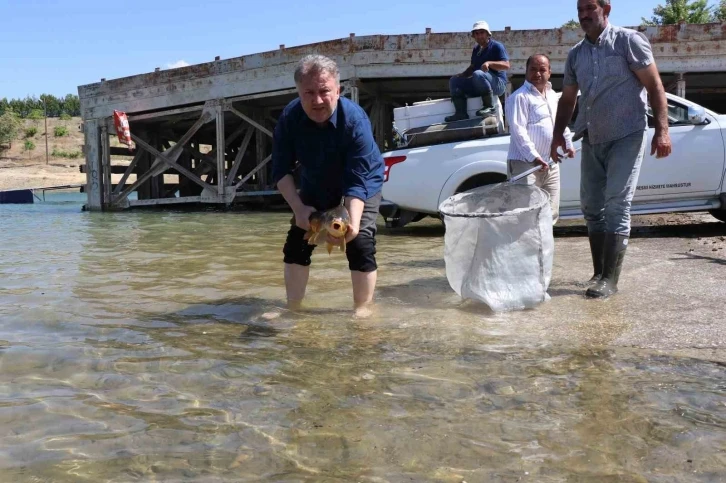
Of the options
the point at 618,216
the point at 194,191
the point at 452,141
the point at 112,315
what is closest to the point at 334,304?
the point at 112,315

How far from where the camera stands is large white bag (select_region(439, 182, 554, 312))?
13.3ft

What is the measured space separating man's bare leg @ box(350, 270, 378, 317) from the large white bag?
0.58 m

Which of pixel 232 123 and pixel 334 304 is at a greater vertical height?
pixel 232 123

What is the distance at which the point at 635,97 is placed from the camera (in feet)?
14.4

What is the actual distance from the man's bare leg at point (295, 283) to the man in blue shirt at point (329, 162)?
68 mm

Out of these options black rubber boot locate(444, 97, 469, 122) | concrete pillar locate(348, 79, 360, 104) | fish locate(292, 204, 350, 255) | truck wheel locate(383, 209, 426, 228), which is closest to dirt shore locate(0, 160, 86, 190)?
concrete pillar locate(348, 79, 360, 104)

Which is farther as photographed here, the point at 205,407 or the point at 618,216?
the point at 618,216

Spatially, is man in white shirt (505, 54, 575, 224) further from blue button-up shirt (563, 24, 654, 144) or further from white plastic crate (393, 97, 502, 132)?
white plastic crate (393, 97, 502, 132)

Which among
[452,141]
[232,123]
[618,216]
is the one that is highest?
[232,123]

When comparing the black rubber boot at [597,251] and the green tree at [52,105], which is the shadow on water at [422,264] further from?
the green tree at [52,105]

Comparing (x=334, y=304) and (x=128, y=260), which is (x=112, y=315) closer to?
(x=334, y=304)

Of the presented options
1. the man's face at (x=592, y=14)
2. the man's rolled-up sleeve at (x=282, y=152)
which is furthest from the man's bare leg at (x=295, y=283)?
the man's face at (x=592, y=14)

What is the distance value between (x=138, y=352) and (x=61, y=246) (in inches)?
217

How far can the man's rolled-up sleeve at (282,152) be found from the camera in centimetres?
394
